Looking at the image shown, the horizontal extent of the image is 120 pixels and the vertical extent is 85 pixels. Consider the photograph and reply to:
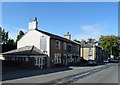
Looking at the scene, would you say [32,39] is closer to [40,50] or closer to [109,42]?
[40,50]

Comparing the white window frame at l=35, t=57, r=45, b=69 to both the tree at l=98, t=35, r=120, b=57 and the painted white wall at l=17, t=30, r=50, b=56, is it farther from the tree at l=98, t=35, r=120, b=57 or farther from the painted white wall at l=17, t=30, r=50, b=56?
the tree at l=98, t=35, r=120, b=57

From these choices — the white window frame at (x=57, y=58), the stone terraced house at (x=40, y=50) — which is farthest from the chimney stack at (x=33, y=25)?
the white window frame at (x=57, y=58)

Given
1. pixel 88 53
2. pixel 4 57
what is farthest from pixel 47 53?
pixel 88 53

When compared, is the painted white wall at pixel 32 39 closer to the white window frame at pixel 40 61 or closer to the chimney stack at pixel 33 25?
the chimney stack at pixel 33 25

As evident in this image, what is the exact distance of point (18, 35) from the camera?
54.3m

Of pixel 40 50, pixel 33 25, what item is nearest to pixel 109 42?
pixel 33 25

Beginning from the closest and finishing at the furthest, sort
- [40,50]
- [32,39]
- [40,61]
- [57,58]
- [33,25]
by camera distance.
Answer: [40,61]
[40,50]
[32,39]
[57,58]
[33,25]

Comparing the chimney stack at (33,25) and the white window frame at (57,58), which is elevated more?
the chimney stack at (33,25)

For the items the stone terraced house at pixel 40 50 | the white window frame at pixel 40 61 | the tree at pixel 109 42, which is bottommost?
the white window frame at pixel 40 61

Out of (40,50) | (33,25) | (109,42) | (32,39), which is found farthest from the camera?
(109,42)

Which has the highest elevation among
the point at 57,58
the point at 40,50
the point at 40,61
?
the point at 40,50

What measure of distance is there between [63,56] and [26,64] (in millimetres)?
10955

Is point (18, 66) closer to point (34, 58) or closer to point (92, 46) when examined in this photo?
point (34, 58)

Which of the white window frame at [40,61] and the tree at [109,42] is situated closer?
the white window frame at [40,61]
